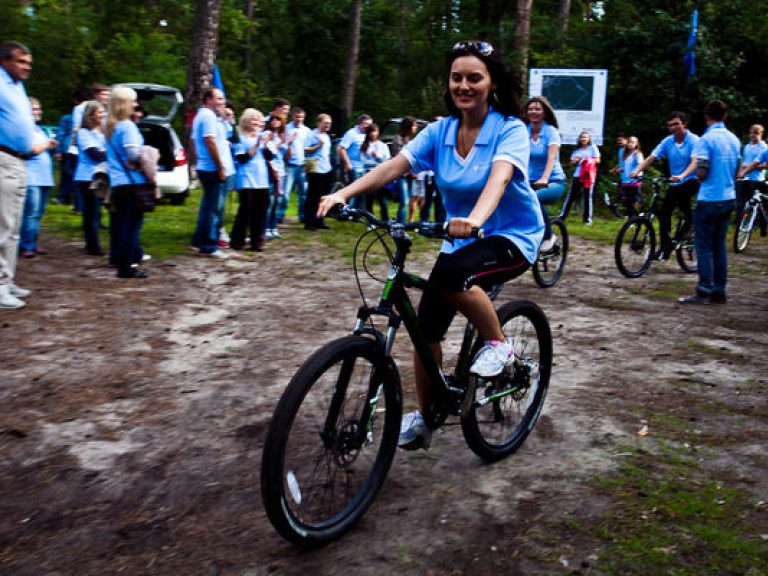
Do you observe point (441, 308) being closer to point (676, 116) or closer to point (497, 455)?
point (497, 455)

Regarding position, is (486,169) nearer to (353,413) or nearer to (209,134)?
(353,413)

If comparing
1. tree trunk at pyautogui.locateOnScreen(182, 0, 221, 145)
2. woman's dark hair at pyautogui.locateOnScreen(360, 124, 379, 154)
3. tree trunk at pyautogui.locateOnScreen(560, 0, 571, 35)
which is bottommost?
woman's dark hair at pyautogui.locateOnScreen(360, 124, 379, 154)

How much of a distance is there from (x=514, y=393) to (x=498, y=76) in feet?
5.65

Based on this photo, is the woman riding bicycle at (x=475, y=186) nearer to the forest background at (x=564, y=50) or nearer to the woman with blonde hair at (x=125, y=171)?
the woman with blonde hair at (x=125, y=171)

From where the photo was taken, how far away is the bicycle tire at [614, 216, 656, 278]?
32.4ft

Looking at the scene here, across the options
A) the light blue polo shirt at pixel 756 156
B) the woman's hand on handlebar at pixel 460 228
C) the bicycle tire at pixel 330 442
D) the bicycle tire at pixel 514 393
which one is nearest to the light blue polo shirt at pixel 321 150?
the light blue polo shirt at pixel 756 156

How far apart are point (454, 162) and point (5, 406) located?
3.19m

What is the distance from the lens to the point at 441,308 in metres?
3.70

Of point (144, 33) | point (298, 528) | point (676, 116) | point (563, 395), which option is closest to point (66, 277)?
point (563, 395)

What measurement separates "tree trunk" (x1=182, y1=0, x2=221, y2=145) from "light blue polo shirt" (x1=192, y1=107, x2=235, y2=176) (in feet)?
17.6

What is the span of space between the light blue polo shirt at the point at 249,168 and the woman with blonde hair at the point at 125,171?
2.00 meters

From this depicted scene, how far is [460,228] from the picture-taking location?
3.01 meters

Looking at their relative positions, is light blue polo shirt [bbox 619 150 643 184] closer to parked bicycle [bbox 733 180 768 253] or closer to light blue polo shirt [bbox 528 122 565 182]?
parked bicycle [bbox 733 180 768 253]

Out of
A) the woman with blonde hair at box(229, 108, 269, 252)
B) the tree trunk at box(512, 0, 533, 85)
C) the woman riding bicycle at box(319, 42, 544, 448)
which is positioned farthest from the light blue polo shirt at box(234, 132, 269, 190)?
the tree trunk at box(512, 0, 533, 85)
